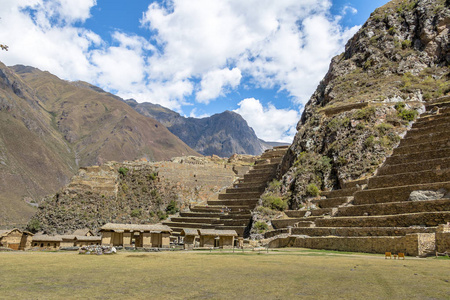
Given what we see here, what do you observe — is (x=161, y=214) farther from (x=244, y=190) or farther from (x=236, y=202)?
(x=244, y=190)

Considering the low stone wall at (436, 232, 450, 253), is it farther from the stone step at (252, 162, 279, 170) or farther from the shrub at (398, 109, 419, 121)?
the stone step at (252, 162, 279, 170)

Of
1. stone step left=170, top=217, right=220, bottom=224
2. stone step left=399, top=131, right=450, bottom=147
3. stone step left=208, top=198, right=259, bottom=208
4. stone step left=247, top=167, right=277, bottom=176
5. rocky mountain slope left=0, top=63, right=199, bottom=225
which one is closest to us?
stone step left=399, top=131, right=450, bottom=147

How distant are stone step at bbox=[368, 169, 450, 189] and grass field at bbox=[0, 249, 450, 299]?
35.7 feet

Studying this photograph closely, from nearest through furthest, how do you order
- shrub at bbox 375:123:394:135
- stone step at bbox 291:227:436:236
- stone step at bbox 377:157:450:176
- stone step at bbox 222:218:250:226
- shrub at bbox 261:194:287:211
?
1. stone step at bbox 291:227:436:236
2. stone step at bbox 377:157:450:176
3. shrub at bbox 375:123:394:135
4. shrub at bbox 261:194:287:211
5. stone step at bbox 222:218:250:226

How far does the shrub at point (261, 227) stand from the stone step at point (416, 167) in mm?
9692

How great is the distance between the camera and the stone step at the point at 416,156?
24.7 m

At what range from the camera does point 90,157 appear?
5113 inches

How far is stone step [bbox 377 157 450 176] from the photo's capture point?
2317 cm

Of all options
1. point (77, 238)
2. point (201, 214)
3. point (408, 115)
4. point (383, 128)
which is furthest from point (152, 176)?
point (408, 115)

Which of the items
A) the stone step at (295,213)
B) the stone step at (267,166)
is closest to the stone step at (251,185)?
the stone step at (267,166)

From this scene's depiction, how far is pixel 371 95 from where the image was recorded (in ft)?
131

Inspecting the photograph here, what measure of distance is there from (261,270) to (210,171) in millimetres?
40641

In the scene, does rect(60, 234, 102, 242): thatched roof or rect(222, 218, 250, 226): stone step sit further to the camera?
rect(222, 218, 250, 226): stone step

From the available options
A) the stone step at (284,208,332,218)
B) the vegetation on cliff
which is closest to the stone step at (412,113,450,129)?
the vegetation on cliff
